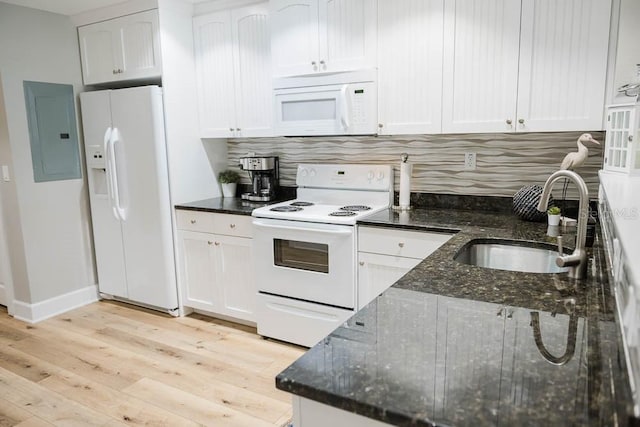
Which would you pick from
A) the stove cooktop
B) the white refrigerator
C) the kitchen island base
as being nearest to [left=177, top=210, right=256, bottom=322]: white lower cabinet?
the white refrigerator

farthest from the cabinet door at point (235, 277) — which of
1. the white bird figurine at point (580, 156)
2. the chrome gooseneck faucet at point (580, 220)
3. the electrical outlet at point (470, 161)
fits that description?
the chrome gooseneck faucet at point (580, 220)

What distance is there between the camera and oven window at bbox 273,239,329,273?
2882 millimetres

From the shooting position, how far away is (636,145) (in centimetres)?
172

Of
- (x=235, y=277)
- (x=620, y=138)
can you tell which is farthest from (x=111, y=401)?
(x=620, y=138)

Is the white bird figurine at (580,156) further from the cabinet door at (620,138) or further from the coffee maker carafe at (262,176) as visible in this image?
the coffee maker carafe at (262,176)

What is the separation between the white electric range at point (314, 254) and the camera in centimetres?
280

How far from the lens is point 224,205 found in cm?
347

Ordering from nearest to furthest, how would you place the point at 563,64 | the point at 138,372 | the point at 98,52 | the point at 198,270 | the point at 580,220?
1. the point at 580,220
2. the point at 563,64
3. the point at 138,372
4. the point at 198,270
5. the point at 98,52

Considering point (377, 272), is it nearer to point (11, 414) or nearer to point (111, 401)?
point (111, 401)

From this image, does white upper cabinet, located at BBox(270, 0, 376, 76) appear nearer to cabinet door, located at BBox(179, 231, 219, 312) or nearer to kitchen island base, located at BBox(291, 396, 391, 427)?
cabinet door, located at BBox(179, 231, 219, 312)

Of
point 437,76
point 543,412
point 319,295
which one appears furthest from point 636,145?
point 319,295

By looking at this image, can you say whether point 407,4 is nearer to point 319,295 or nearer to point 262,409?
point 319,295

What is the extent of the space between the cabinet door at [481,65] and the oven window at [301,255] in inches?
43.0

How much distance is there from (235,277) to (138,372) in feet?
2.94
